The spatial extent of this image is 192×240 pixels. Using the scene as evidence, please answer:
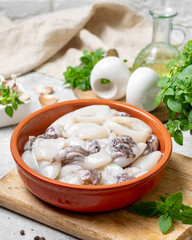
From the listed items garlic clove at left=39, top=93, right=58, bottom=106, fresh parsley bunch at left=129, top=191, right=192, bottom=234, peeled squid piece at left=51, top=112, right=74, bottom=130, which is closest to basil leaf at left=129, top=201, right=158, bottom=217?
fresh parsley bunch at left=129, top=191, right=192, bottom=234

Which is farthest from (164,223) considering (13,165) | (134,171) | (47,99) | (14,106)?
(47,99)

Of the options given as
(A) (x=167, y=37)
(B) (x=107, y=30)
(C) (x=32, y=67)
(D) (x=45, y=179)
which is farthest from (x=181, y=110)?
(B) (x=107, y=30)

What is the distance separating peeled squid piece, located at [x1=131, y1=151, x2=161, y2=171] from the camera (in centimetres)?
108

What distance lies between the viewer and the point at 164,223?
99 centimetres

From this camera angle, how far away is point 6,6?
8.02 ft

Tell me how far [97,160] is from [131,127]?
21 centimetres

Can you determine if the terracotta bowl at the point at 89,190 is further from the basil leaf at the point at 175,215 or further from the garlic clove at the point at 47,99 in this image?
the garlic clove at the point at 47,99

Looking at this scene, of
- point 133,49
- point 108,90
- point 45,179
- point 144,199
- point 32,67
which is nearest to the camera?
point 45,179

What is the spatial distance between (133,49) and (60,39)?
1.28ft

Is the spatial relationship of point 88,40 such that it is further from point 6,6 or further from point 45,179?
point 45,179

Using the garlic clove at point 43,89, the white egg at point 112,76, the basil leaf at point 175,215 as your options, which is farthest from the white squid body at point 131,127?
the garlic clove at point 43,89

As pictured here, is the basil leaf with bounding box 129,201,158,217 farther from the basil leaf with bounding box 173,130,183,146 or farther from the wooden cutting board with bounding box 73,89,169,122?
the wooden cutting board with bounding box 73,89,169,122

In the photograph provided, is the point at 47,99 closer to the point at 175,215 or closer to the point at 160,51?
the point at 160,51

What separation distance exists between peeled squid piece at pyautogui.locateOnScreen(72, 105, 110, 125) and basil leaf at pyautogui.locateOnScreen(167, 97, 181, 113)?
20 cm
